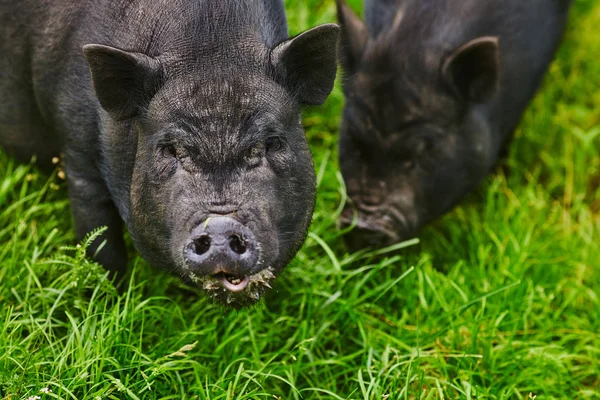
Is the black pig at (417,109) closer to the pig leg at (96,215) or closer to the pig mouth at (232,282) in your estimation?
the pig leg at (96,215)

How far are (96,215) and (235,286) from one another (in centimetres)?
116

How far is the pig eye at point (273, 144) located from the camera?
4.09 m

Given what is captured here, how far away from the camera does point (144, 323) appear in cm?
488

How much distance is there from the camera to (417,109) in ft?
19.0

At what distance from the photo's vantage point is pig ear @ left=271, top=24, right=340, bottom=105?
13.7 feet

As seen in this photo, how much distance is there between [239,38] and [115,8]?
2.22 feet

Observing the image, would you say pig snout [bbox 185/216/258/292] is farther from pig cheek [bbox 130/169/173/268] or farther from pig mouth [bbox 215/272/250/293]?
pig cheek [bbox 130/169/173/268]

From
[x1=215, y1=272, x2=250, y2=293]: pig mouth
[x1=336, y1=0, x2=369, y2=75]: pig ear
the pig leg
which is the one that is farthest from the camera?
[x1=336, y1=0, x2=369, y2=75]: pig ear

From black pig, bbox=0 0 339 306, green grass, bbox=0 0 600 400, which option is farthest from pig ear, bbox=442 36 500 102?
black pig, bbox=0 0 339 306

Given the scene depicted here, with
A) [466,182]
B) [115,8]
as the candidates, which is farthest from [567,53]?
[115,8]

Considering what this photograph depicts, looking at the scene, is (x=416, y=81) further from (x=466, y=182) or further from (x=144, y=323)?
(x=144, y=323)

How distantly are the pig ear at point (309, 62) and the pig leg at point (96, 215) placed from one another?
1.08 m

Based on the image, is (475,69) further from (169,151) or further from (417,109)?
(169,151)

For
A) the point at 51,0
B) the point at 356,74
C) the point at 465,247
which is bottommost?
the point at 465,247
